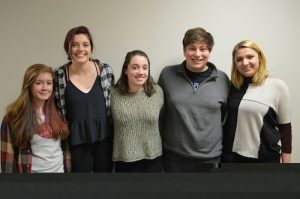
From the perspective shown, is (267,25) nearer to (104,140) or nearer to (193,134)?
(193,134)

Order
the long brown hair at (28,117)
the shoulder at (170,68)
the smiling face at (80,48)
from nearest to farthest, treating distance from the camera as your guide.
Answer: the long brown hair at (28,117), the smiling face at (80,48), the shoulder at (170,68)

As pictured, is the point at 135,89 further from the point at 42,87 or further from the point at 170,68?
the point at 42,87

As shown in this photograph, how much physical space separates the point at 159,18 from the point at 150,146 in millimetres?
881

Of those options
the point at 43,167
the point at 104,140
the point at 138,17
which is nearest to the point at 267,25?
the point at 138,17

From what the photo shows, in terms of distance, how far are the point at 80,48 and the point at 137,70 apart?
353 mm

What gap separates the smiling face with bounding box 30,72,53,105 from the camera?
67.8 inches

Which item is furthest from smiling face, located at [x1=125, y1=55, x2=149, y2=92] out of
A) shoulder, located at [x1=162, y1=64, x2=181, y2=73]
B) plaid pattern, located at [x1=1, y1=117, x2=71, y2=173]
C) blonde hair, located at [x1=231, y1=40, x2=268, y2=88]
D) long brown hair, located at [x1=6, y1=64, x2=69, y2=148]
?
plaid pattern, located at [x1=1, y1=117, x2=71, y2=173]

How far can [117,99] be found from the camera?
1863 millimetres

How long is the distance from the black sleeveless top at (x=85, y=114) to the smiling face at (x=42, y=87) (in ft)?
0.36

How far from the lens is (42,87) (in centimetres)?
172

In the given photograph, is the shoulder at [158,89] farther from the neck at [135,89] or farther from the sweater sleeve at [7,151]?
the sweater sleeve at [7,151]

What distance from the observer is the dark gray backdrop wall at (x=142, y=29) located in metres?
2.07

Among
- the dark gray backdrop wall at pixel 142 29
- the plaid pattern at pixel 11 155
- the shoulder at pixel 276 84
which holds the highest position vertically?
the dark gray backdrop wall at pixel 142 29

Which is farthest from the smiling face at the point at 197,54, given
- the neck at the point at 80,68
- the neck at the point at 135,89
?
the neck at the point at 80,68
